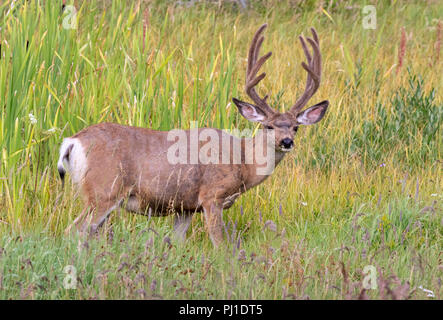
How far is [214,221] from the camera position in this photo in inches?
205

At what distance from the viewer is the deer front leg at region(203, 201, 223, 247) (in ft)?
17.0

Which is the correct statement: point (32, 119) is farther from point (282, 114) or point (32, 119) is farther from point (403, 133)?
point (403, 133)

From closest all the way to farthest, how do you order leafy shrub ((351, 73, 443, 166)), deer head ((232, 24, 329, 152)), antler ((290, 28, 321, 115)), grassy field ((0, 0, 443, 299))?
grassy field ((0, 0, 443, 299)) < deer head ((232, 24, 329, 152)) < antler ((290, 28, 321, 115)) < leafy shrub ((351, 73, 443, 166))

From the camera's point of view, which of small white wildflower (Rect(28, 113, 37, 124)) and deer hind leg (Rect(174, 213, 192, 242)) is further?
deer hind leg (Rect(174, 213, 192, 242))

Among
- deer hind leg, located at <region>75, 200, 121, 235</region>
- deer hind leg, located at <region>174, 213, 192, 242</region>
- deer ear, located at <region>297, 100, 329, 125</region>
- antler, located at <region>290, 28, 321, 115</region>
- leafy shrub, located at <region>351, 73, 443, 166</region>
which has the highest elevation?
antler, located at <region>290, 28, 321, 115</region>

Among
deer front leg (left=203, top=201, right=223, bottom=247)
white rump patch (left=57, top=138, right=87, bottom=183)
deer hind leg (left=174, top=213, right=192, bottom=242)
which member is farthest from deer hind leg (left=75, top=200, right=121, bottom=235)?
deer front leg (left=203, top=201, right=223, bottom=247)

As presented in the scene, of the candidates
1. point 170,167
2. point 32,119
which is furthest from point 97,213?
point 32,119

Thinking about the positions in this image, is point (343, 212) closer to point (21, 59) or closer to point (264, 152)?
point (264, 152)

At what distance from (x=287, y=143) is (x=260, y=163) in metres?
0.36

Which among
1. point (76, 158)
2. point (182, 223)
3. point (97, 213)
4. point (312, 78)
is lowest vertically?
point (182, 223)

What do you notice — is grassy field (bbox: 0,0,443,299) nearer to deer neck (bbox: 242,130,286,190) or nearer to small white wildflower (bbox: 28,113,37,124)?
small white wildflower (bbox: 28,113,37,124)

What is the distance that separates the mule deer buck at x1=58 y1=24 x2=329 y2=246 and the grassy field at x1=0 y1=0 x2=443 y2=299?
0.16 m

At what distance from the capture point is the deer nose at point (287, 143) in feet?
17.1

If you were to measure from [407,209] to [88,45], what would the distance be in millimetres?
3153
